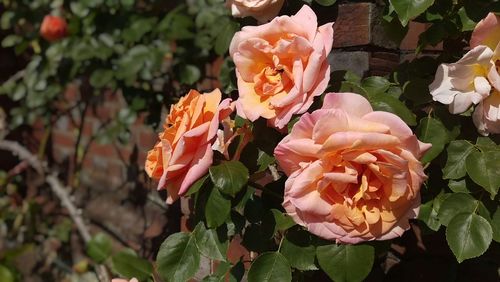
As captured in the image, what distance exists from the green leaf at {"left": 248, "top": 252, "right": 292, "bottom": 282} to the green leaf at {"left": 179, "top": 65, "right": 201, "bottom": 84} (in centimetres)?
96

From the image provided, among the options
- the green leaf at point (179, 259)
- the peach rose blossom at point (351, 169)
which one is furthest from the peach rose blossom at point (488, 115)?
the green leaf at point (179, 259)

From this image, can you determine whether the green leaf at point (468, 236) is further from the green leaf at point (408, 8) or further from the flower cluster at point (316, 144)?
the green leaf at point (408, 8)

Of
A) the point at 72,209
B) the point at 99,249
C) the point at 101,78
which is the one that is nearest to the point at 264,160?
the point at 99,249

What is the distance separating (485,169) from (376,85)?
20cm

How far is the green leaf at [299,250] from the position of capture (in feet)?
3.00

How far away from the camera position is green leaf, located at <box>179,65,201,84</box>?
1.82 m

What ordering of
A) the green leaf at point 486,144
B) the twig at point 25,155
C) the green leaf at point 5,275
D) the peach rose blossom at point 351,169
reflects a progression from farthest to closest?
the twig at point 25,155
the green leaf at point 5,275
the green leaf at point 486,144
the peach rose blossom at point 351,169

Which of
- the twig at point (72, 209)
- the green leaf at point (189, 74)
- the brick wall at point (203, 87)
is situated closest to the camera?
the brick wall at point (203, 87)

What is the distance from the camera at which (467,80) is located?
0.88 meters

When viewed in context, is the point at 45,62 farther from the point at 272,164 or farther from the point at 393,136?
the point at 393,136

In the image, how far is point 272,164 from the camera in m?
1.00

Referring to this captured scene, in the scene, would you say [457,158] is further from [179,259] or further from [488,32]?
[179,259]

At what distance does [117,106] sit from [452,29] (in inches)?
68.3

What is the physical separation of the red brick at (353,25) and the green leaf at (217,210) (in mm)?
392
